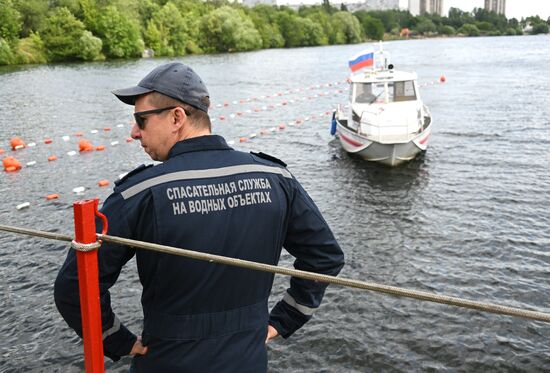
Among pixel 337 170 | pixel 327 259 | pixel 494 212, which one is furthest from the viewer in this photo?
pixel 337 170

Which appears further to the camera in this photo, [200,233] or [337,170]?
[337,170]

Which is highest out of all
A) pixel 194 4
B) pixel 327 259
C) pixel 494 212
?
pixel 194 4

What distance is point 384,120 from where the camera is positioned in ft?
60.1

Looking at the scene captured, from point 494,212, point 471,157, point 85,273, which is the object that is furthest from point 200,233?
point 471,157

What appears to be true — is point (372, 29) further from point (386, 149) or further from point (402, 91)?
point (386, 149)

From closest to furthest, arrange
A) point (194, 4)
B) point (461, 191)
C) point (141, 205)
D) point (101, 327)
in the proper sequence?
point (141, 205), point (101, 327), point (461, 191), point (194, 4)

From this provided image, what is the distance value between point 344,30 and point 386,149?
396 feet

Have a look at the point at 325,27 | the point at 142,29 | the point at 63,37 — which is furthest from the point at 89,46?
the point at 325,27

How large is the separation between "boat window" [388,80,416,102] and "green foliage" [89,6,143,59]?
64.0 meters

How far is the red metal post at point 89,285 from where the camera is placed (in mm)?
2555

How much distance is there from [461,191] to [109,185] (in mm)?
10365

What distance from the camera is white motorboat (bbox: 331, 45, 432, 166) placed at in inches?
714

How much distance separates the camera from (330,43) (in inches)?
5025

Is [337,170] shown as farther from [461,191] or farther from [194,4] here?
[194,4]
